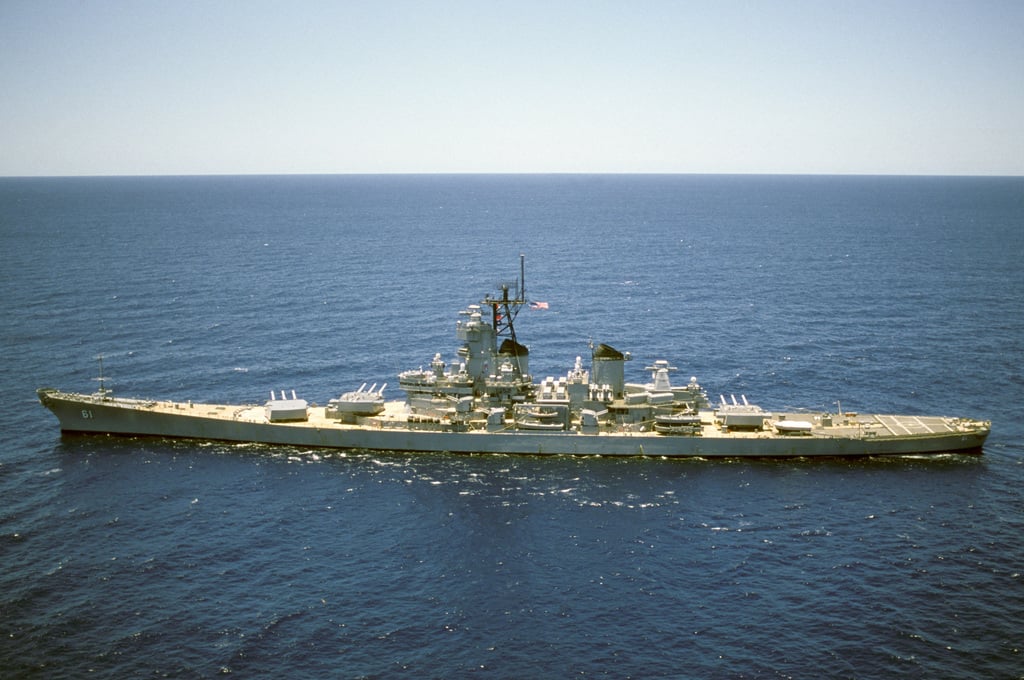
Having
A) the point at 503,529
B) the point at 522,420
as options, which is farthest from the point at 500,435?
the point at 503,529

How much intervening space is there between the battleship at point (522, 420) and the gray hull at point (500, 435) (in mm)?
91

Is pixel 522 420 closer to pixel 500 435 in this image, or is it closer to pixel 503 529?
pixel 500 435

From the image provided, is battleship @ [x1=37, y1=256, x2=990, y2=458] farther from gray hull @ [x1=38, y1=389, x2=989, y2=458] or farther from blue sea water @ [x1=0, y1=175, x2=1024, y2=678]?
blue sea water @ [x1=0, y1=175, x2=1024, y2=678]

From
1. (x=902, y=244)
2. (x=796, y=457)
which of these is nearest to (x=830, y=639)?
(x=796, y=457)

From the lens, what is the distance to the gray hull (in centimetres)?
7162

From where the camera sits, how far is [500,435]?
2889 inches

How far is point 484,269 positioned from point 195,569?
378 ft

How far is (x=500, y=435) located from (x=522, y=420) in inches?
105

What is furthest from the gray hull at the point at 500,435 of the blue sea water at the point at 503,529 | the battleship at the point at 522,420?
the blue sea water at the point at 503,529

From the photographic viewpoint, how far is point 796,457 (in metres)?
72.2

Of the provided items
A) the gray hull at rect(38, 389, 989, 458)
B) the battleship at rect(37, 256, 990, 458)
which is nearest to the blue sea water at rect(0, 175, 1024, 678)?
the gray hull at rect(38, 389, 989, 458)

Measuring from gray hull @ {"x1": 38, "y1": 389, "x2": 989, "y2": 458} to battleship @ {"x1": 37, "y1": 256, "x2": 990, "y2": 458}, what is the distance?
9 cm

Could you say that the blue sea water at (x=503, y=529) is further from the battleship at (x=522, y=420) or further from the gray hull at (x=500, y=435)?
the battleship at (x=522, y=420)

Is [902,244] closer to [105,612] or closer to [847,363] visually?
[847,363]
